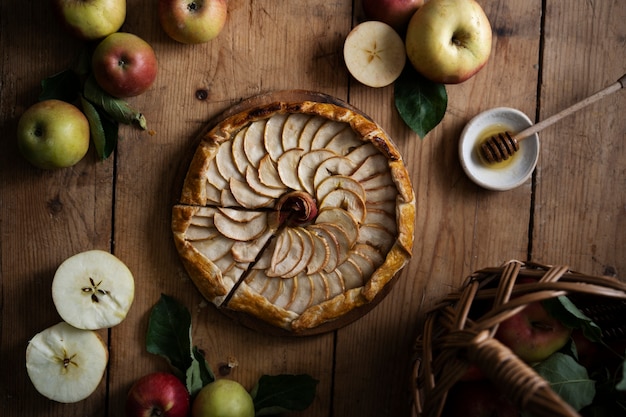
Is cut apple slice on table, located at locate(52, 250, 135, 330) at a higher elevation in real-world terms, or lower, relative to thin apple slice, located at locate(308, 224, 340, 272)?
lower

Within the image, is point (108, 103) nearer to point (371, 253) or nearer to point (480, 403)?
point (371, 253)

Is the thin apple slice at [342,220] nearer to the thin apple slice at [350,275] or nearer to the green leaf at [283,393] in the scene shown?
the thin apple slice at [350,275]

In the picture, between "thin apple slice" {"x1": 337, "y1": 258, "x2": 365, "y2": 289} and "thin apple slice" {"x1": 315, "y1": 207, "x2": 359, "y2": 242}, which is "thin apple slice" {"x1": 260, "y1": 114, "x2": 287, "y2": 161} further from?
"thin apple slice" {"x1": 337, "y1": 258, "x2": 365, "y2": 289}

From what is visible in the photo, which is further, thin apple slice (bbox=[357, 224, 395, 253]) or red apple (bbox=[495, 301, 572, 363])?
thin apple slice (bbox=[357, 224, 395, 253])

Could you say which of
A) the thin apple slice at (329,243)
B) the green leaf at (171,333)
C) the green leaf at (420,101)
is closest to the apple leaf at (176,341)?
the green leaf at (171,333)

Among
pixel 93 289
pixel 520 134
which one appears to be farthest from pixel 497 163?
pixel 93 289

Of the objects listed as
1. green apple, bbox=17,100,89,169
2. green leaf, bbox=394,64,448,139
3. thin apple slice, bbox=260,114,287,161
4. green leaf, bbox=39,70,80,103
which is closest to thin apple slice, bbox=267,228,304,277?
thin apple slice, bbox=260,114,287,161

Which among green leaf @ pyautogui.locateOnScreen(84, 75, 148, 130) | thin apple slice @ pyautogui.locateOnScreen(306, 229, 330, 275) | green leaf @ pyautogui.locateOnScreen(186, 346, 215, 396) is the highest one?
green leaf @ pyautogui.locateOnScreen(84, 75, 148, 130)

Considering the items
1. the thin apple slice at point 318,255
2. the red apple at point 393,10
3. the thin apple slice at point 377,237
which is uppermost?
the red apple at point 393,10
